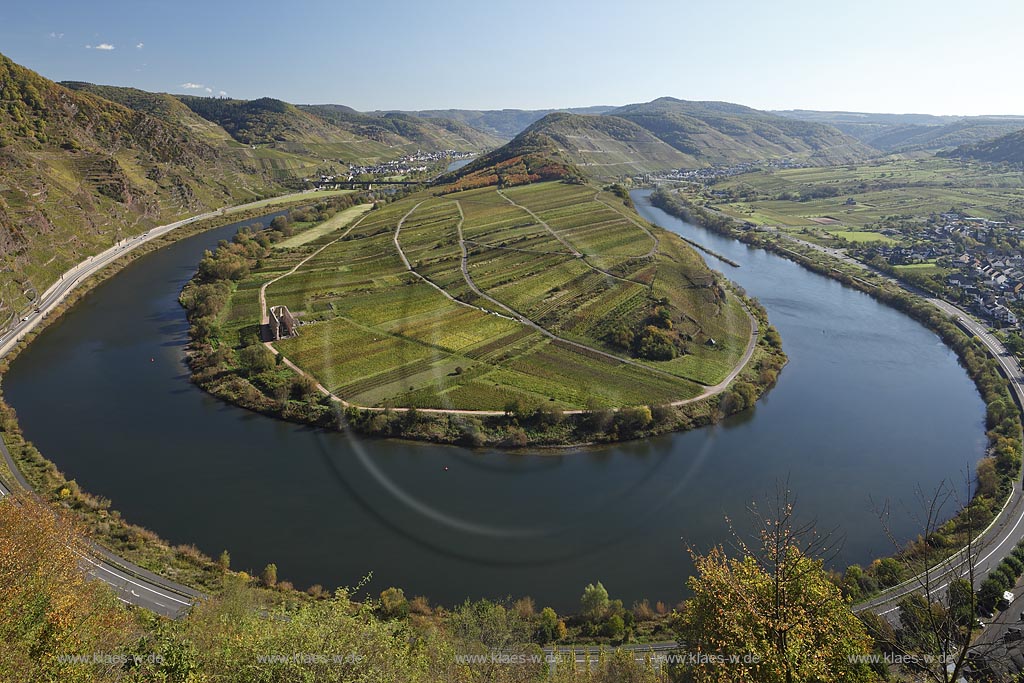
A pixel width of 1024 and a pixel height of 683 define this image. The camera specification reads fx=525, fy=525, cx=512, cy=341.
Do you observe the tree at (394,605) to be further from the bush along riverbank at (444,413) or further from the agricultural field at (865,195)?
the agricultural field at (865,195)

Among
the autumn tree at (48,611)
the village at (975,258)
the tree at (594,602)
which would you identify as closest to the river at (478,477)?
the tree at (594,602)

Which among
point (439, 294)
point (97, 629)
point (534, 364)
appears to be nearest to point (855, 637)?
point (97, 629)

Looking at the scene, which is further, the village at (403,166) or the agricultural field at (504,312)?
the village at (403,166)

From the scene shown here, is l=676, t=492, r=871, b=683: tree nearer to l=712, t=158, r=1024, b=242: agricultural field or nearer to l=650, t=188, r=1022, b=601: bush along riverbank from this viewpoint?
l=650, t=188, r=1022, b=601: bush along riverbank

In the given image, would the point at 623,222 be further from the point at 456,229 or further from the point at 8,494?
the point at 8,494

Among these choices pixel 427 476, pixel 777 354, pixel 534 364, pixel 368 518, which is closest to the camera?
pixel 368 518

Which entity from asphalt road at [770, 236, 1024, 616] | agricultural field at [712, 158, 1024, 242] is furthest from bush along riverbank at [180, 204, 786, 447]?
agricultural field at [712, 158, 1024, 242]

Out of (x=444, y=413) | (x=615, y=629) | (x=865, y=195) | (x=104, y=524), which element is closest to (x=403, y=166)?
(x=865, y=195)
